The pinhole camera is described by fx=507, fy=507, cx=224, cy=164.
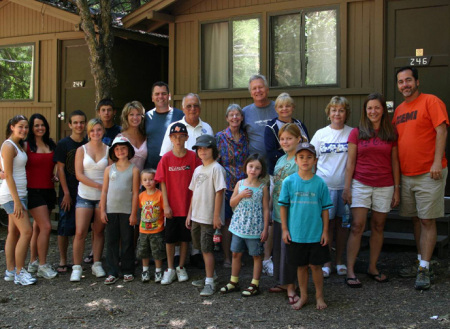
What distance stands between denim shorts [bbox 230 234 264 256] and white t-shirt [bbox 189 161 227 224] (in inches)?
14.9

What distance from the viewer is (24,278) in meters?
5.39

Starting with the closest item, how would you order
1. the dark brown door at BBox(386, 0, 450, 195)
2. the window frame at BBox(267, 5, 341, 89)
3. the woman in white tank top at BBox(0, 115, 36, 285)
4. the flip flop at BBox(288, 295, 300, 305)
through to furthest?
the flip flop at BBox(288, 295, 300, 305)
the woman in white tank top at BBox(0, 115, 36, 285)
the dark brown door at BBox(386, 0, 450, 195)
the window frame at BBox(267, 5, 341, 89)

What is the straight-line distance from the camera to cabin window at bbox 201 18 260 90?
8469 millimetres

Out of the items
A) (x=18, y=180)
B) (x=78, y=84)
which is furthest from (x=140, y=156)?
(x=78, y=84)

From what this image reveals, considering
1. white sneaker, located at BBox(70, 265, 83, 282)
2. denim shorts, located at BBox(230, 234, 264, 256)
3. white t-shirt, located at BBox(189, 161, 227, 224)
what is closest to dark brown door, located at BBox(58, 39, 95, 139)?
white sneaker, located at BBox(70, 265, 83, 282)

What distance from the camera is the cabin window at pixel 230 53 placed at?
8.47 meters

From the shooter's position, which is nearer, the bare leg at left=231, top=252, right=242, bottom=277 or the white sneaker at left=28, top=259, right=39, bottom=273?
the bare leg at left=231, top=252, right=242, bottom=277

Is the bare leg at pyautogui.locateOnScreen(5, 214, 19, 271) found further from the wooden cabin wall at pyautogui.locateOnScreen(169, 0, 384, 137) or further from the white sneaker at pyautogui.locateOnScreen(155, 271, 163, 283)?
the wooden cabin wall at pyautogui.locateOnScreen(169, 0, 384, 137)

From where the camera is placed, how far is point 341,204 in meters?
5.22

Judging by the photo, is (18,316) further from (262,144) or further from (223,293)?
(262,144)

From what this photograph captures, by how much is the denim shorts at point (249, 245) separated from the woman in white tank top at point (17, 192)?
2.25 metres

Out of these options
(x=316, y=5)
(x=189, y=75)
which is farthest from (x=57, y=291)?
(x=316, y=5)

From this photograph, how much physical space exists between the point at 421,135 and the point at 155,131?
2870 mm

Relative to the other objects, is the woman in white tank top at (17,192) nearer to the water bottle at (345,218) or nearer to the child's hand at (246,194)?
the child's hand at (246,194)
